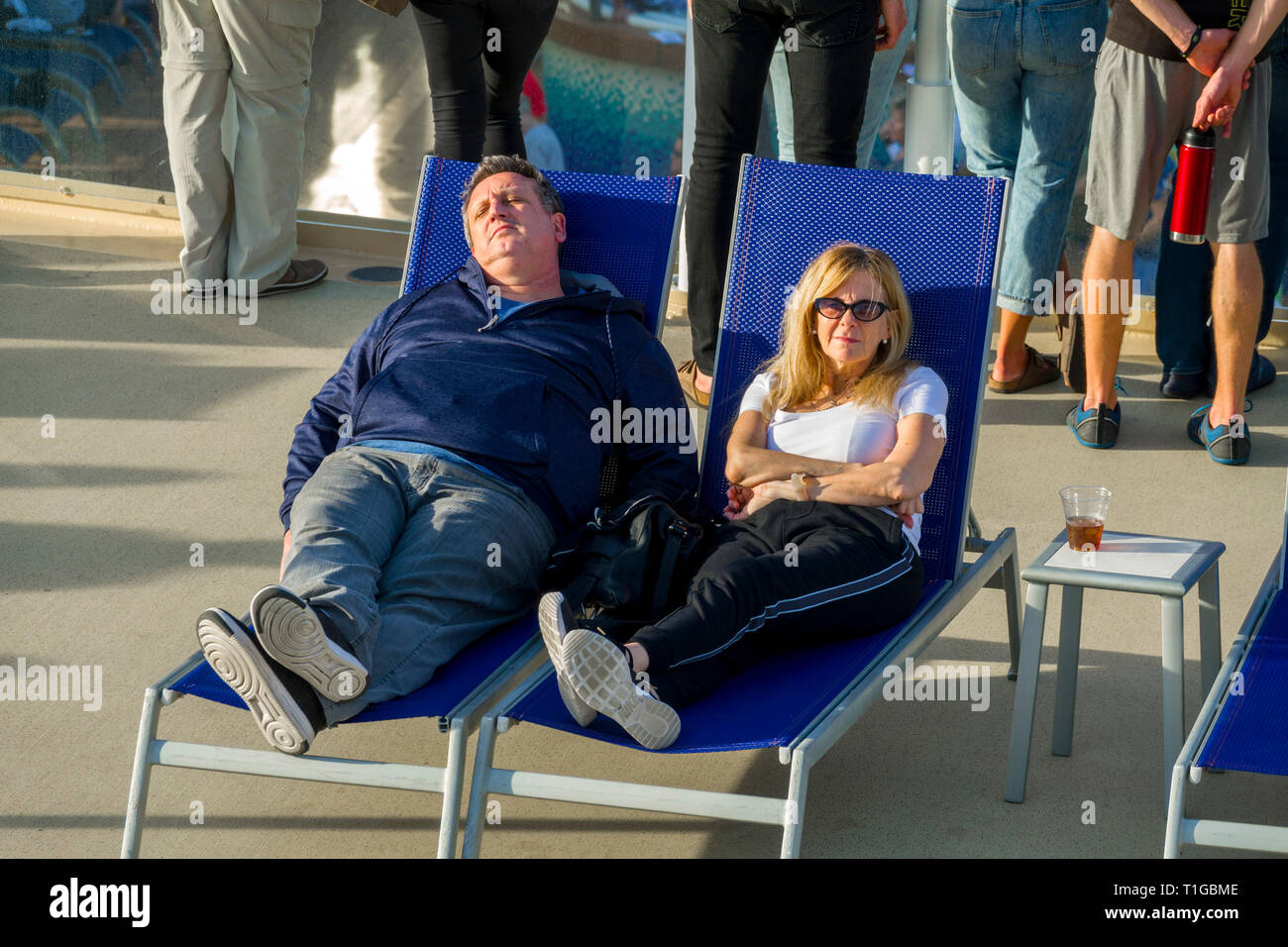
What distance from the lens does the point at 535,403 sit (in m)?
3.38

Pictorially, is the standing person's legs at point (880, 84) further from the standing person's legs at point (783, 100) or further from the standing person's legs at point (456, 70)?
the standing person's legs at point (456, 70)

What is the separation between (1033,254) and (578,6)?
2.43m

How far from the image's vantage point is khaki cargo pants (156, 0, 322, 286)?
19.5 ft

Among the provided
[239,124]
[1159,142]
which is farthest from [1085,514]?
[239,124]

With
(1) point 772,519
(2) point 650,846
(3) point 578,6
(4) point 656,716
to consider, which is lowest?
(2) point 650,846

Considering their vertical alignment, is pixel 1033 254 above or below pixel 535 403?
above

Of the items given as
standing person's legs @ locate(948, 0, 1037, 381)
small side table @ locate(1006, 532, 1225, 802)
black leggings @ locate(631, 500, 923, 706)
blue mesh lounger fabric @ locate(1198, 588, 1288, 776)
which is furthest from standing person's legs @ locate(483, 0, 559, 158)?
blue mesh lounger fabric @ locate(1198, 588, 1288, 776)

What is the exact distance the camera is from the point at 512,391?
3377 mm

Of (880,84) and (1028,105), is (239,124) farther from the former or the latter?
(1028,105)

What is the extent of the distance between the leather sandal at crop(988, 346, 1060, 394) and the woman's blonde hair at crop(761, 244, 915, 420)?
201 centimetres

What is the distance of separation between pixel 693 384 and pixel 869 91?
1287 millimetres

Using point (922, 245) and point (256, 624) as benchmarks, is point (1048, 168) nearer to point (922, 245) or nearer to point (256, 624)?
point (922, 245)

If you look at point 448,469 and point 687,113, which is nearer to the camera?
point 448,469
